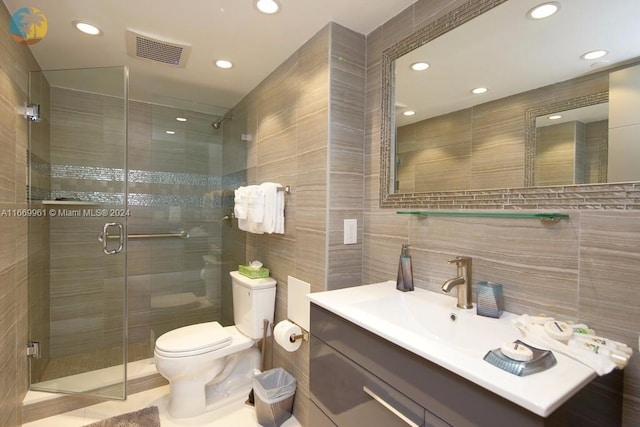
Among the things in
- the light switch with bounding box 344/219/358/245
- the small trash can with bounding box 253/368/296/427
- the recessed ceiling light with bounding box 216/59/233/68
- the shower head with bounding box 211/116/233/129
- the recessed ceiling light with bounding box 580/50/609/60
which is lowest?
the small trash can with bounding box 253/368/296/427

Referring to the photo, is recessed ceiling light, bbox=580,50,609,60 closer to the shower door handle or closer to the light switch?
the light switch

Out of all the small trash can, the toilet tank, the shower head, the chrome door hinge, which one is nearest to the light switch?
the toilet tank

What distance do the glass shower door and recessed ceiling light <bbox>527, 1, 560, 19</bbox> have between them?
222 cm

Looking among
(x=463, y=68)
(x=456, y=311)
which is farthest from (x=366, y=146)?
(x=456, y=311)

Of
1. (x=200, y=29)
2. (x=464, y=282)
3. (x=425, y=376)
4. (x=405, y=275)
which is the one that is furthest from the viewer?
(x=200, y=29)

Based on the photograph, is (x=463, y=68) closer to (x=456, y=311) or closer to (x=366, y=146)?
(x=366, y=146)

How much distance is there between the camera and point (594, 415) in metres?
0.77

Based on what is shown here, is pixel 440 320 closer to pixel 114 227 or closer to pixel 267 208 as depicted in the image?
pixel 267 208

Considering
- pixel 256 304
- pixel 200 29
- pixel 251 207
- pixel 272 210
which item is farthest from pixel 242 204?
pixel 200 29

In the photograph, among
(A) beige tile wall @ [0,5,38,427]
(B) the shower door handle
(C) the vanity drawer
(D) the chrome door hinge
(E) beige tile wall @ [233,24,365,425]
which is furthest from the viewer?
(B) the shower door handle

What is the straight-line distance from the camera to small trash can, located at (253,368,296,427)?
5.79 ft

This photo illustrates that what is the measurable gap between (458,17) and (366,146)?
2.35ft

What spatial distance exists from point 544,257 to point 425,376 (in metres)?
0.61

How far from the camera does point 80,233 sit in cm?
211
